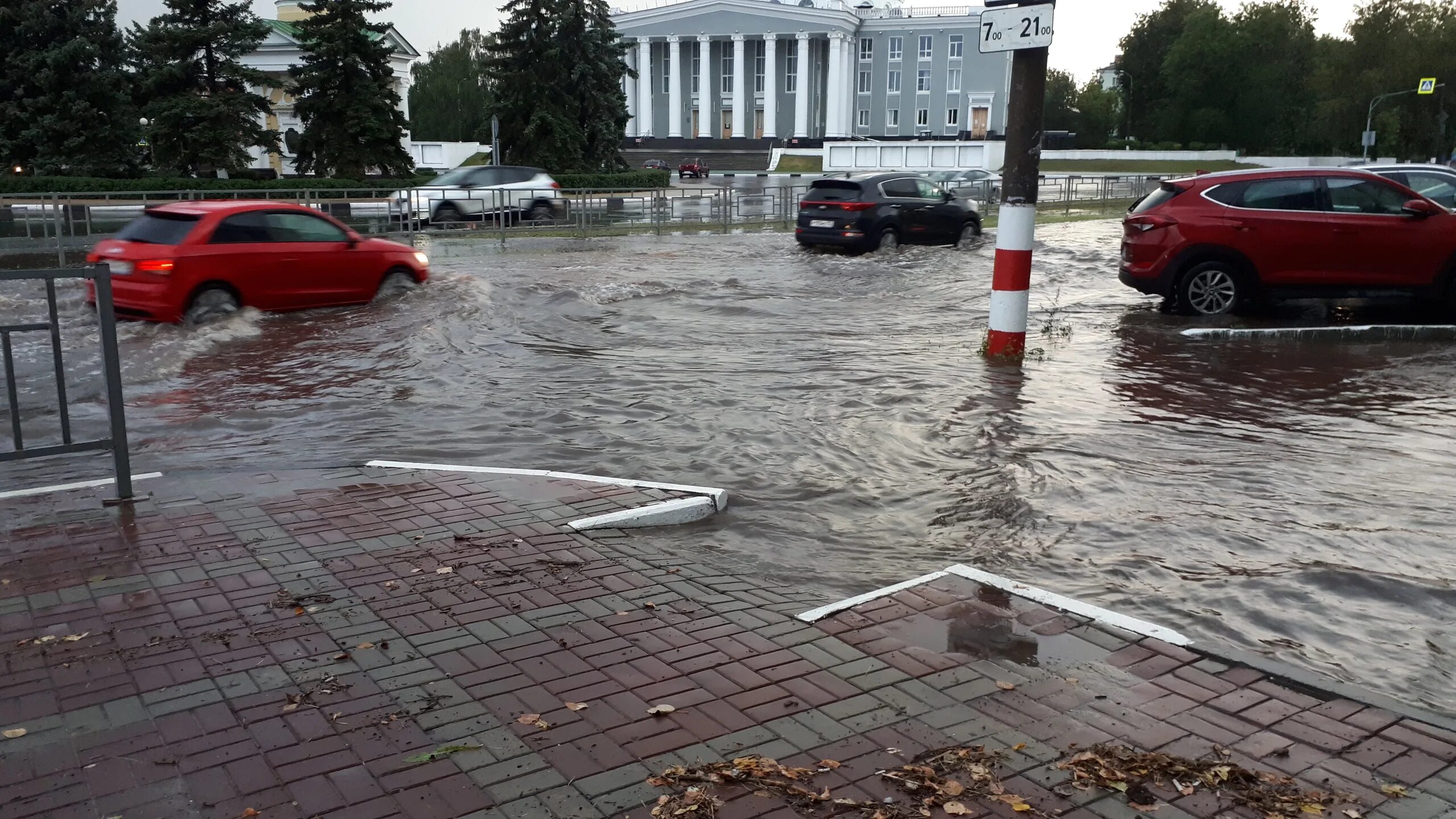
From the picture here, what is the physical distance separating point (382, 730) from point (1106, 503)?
178 inches

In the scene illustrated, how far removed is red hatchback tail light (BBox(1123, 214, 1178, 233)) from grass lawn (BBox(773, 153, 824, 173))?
197 ft

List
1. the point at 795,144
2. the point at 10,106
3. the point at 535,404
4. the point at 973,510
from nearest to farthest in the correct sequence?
the point at 973,510, the point at 535,404, the point at 10,106, the point at 795,144

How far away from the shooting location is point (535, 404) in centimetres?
997

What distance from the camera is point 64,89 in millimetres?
44969

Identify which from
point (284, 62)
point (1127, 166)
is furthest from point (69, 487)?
point (1127, 166)

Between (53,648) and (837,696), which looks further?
(53,648)

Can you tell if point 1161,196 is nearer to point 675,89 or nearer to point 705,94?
point 705,94

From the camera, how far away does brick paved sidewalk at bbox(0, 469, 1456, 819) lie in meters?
3.60

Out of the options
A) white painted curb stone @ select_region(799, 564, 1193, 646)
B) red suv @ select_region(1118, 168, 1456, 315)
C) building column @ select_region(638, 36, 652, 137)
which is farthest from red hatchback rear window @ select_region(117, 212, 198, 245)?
building column @ select_region(638, 36, 652, 137)

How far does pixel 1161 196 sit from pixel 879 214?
10.1 m

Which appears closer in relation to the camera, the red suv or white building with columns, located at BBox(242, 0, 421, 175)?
the red suv

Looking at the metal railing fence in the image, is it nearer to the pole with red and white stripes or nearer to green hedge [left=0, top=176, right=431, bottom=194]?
the pole with red and white stripes

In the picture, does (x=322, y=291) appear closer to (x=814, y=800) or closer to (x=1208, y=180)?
(x=1208, y=180)

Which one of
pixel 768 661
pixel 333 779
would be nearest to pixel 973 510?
pixel 768 661
